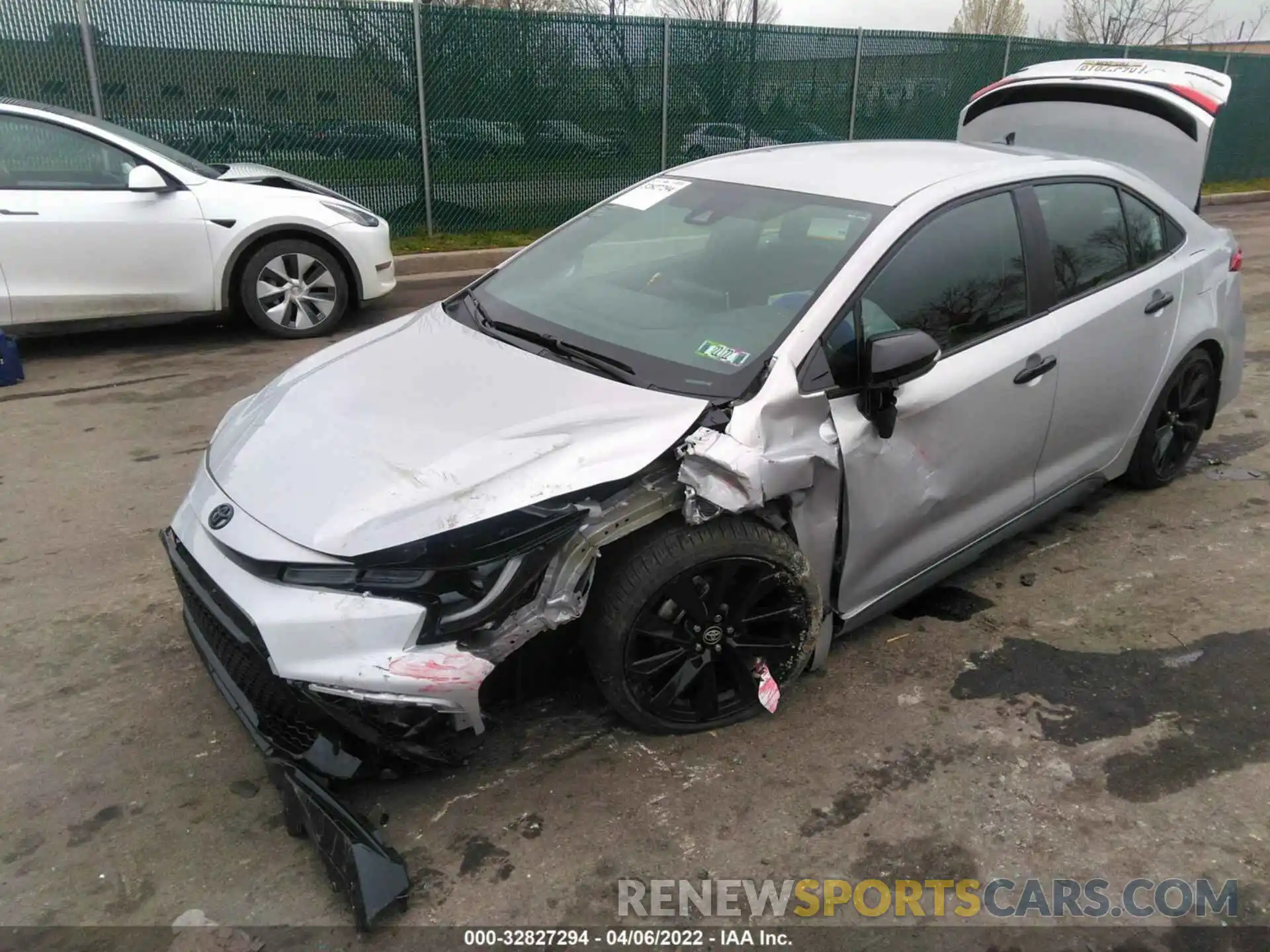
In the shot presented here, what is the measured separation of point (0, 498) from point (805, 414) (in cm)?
385

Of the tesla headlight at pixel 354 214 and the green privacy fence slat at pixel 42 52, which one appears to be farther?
the green privacy fence slat at pixel 42 52

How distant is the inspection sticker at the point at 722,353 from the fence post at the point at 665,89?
31.1 feet

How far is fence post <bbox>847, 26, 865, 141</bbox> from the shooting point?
13.5 meters

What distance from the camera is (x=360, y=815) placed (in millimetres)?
2455

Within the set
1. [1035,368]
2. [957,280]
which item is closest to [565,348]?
[957,280]

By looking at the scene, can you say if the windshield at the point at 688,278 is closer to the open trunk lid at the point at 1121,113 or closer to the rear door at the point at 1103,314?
the rear door at the point at 1103,314

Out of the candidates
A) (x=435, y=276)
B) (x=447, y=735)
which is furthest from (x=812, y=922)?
(x=435, y=276)

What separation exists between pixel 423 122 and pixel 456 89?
1.93ft

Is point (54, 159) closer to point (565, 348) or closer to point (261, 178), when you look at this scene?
point (261, 178)

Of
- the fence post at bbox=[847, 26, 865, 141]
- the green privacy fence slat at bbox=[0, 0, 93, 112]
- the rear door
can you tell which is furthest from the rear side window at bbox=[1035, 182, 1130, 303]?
the fence post at bbox=[847, 26, 865, 141]

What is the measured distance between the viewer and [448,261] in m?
9.86

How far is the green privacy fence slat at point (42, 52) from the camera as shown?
8.38 meters

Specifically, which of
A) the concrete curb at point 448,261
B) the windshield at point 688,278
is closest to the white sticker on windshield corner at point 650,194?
the windshield at point 688,278

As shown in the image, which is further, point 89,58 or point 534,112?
point 534,112
